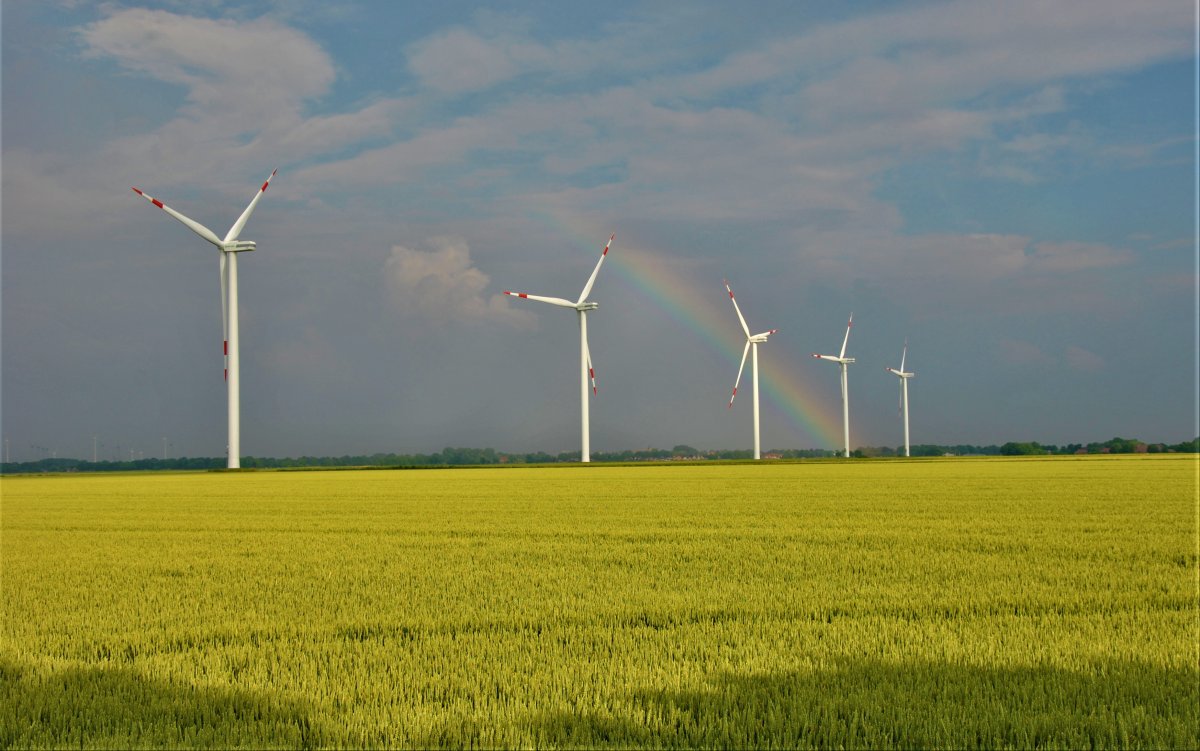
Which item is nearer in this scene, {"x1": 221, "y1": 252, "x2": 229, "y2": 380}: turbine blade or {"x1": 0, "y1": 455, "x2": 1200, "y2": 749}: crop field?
{"x1": 0, "y1": 455, "x2": 1200, "y2": 749}: crop field

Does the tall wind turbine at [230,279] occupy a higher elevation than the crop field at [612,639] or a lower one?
higher

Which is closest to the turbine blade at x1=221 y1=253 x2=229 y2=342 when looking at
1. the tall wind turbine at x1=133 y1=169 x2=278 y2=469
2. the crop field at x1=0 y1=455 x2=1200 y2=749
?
the tall wind turbine at x1=133 y1=169 x2=278 y2=469

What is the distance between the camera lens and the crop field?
6996 millimetres

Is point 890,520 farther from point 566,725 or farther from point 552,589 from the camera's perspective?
point 566,725

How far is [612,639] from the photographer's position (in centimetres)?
1008

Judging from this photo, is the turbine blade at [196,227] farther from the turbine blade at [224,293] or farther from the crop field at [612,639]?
the crop field at [612,639]

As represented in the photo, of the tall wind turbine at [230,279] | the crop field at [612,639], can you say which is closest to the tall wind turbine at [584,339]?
the tall wind turbine at [230,279]

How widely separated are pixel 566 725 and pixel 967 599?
751 cm

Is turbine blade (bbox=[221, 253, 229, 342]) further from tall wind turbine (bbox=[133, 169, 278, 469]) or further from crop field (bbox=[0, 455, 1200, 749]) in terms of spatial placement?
crop field (bbox=[0, 455, 1200, 749])

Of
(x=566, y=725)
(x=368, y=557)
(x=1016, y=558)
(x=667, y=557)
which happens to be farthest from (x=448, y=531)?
(x=566, y=725)

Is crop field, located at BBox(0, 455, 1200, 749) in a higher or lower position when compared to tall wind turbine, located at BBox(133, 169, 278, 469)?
lower

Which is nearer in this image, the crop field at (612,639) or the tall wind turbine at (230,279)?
the crop field at (612,639)

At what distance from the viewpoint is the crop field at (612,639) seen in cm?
700

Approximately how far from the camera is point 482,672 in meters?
8.62
